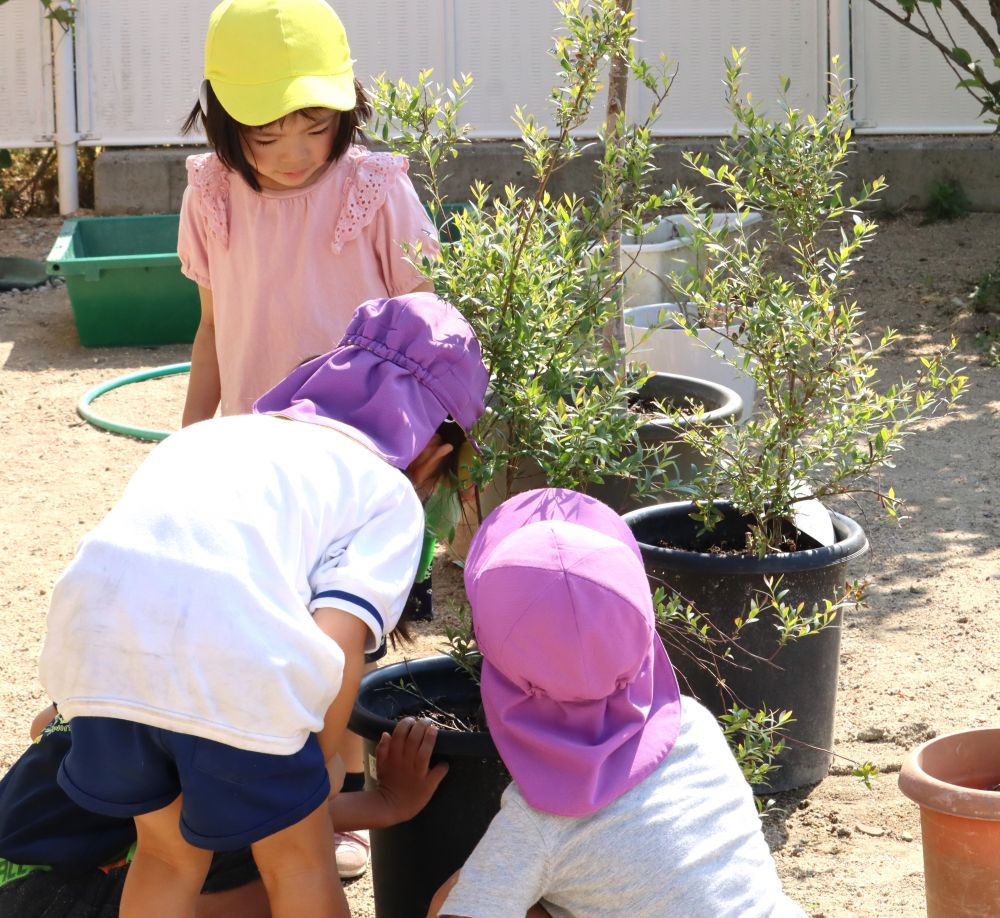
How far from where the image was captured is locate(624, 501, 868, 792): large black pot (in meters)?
2.50

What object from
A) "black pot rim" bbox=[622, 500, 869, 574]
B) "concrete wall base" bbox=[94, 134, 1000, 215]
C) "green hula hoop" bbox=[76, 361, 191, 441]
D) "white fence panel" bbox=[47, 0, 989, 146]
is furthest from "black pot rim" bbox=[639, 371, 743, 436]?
"white fence panel" bbox=[47, 0, 989, 146]

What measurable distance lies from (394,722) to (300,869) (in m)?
0.28

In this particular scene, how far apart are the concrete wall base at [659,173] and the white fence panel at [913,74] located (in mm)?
150

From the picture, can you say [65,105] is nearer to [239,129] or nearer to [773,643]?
[239,129]

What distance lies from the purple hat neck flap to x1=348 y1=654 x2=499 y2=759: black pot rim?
41cm

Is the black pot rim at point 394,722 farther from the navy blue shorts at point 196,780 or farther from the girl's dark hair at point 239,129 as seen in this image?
the girl's dark hair at point 239,129

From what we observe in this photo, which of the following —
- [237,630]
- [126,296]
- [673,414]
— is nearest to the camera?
[237,630]

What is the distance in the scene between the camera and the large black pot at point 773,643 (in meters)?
2.50

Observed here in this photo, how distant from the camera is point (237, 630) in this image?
1586mm

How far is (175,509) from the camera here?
5.37ft

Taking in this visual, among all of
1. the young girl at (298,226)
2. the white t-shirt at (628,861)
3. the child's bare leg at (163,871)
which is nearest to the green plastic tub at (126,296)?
the young girl at (298,226)

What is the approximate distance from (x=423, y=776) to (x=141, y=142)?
21.4 feet

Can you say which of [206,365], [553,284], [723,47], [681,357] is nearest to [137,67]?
[723,47]

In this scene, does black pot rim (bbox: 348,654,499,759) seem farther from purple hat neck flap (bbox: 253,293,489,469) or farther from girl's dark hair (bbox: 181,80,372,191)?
girl's dark hair (bbox: 181,80,372,191)
